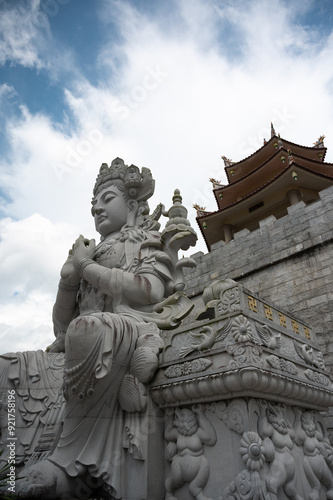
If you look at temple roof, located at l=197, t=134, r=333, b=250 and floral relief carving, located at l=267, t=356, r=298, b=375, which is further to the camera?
temple roof, located at l=197, t=134, r=333, b=250

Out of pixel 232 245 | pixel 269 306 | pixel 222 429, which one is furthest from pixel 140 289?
pixel 232 245

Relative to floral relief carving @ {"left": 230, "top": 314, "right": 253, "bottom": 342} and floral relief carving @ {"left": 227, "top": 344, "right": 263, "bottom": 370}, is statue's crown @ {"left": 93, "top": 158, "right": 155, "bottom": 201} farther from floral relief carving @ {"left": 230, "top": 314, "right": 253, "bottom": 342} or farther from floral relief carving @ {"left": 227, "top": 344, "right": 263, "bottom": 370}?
floral relief carving @ {"left": 227, "top": 344, "right": 263, "bottom": 370}

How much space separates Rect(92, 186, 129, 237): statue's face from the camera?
476cm

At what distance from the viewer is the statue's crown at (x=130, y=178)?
16.1ft

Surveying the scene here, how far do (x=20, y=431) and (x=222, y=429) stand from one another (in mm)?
2002

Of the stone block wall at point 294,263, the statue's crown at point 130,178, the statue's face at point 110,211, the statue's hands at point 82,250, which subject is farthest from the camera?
the stone block wall at point 294,263

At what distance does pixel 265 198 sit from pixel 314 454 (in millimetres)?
12348

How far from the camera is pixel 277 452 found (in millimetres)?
2523

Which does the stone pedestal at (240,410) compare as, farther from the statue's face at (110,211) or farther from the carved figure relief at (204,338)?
the statue's face at (110,211)

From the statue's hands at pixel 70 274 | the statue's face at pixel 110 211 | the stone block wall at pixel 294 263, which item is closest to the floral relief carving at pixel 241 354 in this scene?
the statue's hands at pixel 70 274

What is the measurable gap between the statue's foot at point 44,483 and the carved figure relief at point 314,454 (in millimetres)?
1817

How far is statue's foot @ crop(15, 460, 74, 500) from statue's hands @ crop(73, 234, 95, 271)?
1.99 metres

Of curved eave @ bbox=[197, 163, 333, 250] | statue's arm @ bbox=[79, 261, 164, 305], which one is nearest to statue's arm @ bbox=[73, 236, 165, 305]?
statue's arm @ bbox=[79, 261, 164, 305]

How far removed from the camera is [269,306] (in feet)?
10.9
